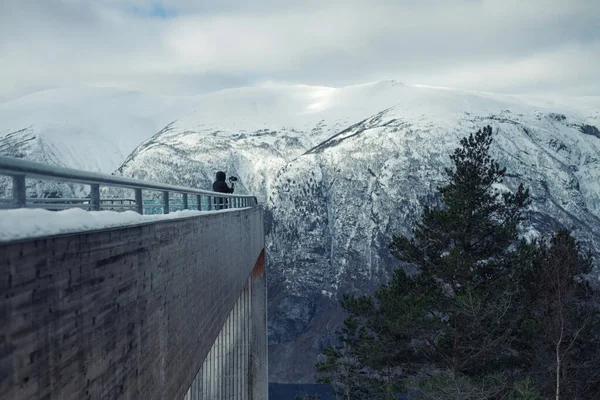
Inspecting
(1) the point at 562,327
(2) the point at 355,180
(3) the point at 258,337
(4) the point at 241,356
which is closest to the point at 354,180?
(2) the point at 355,180

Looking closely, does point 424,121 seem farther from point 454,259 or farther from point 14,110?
point 454,259

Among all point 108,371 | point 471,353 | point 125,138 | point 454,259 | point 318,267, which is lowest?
point 318,267

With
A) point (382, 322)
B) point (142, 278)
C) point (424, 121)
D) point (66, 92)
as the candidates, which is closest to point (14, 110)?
point (66, 92)

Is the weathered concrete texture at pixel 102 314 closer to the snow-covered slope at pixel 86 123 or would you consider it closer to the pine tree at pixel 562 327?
the pine tree at pixel 562 327

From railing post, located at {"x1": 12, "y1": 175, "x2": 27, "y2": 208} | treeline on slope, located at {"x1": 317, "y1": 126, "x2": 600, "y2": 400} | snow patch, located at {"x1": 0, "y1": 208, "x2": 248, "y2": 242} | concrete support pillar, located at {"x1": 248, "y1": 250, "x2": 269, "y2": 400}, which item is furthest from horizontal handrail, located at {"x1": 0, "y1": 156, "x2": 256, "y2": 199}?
concrete support pillar, located at {"x1": 248, "y1": 250, "x2": 269, "y2": 400}

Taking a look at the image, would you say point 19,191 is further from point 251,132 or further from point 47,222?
point 251,132

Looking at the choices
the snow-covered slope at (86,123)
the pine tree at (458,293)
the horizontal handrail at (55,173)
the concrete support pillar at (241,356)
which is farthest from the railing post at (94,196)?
the snow-covered slope at (86,123)

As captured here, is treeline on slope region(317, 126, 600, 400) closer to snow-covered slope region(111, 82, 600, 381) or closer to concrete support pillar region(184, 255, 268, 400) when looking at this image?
concrete support pillar region(184, 255, 268, 400)
